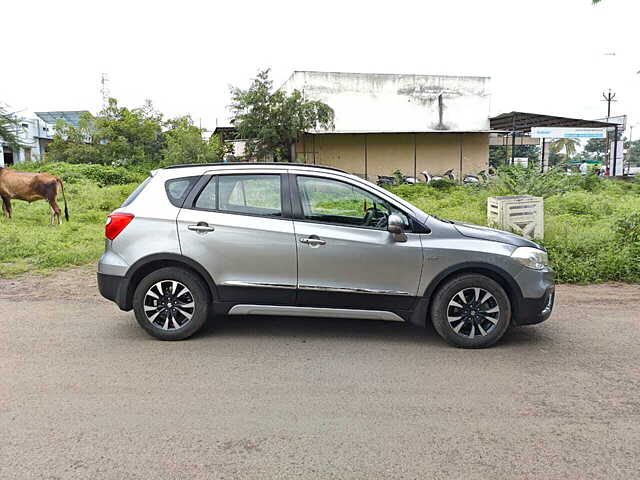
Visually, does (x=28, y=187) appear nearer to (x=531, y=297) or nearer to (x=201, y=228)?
(x=201, y=228)

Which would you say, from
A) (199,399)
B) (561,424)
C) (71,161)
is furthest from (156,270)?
(71,161)

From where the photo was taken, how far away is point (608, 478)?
9.76 ft

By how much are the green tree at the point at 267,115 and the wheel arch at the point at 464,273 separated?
22462 mm

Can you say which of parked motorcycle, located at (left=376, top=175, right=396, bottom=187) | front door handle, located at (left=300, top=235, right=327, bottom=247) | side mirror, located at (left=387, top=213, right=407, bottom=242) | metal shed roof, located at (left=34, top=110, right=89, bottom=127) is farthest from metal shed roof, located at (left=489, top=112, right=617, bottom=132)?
metal shed roof, located at (left=34, top=110, right=89, bottom=127)

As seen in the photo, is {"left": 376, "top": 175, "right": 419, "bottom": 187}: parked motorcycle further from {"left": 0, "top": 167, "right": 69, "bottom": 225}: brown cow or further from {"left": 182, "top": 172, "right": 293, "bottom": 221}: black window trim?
{"left": 182, "top": 172, "right": 293, "bottom": 221}: black window trim

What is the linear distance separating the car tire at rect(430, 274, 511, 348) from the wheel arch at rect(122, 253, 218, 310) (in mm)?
2223

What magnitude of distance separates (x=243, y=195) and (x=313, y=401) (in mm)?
2311

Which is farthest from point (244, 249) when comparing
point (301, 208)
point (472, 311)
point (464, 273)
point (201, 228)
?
point (472, 311)

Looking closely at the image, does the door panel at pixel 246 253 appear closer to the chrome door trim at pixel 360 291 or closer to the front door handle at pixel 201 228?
the front door handle at pixel 201 228

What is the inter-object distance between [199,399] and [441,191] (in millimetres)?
19650

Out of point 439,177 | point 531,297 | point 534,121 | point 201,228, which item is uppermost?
point 534,121

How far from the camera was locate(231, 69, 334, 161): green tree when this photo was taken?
26.8 metres

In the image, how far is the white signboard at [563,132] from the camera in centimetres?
2827

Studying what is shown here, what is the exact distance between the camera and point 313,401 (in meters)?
3.93
